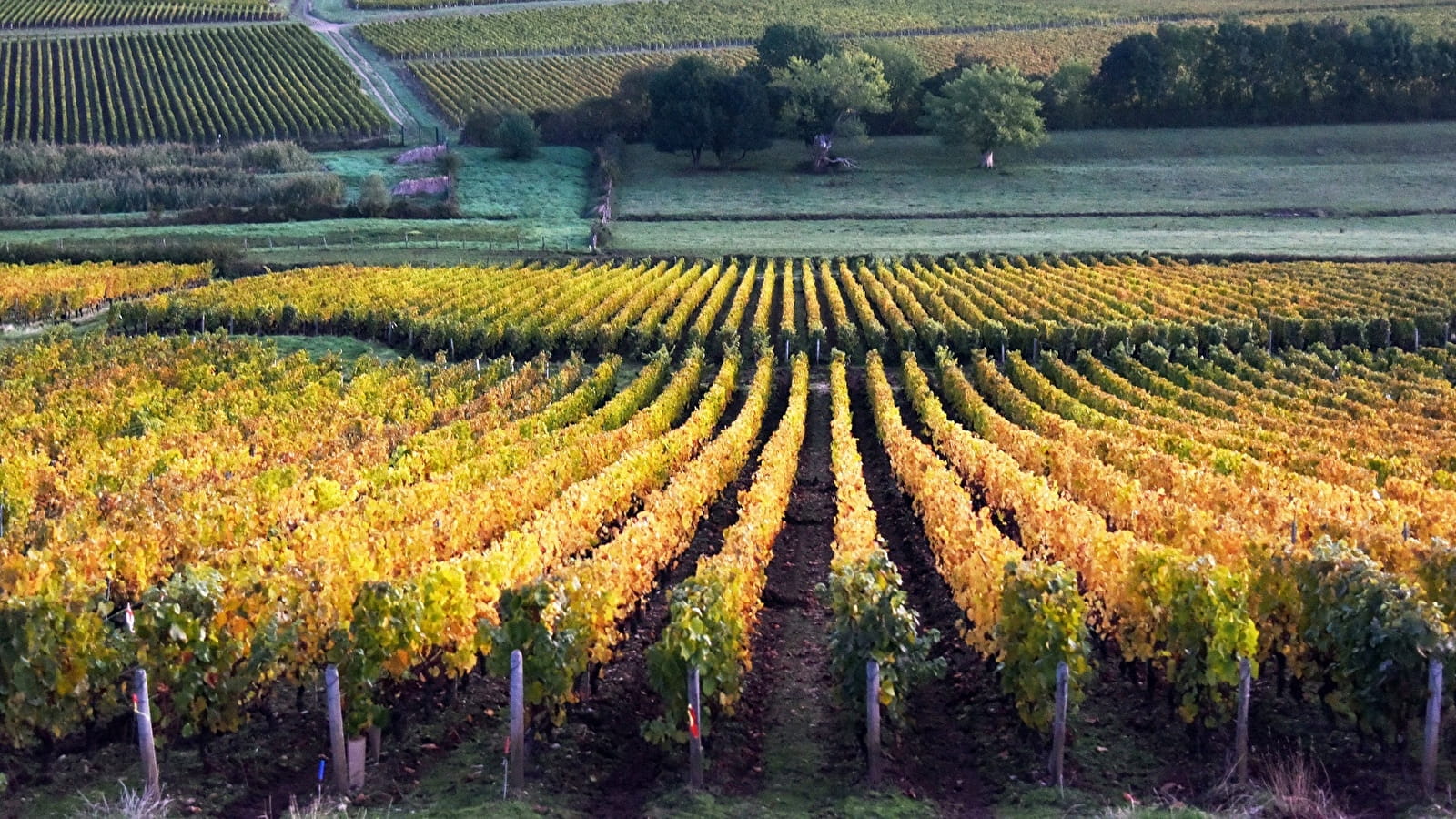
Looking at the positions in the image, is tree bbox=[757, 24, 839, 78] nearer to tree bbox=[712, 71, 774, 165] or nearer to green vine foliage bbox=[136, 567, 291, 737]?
tree bbox=[712, 71, 774, 165]

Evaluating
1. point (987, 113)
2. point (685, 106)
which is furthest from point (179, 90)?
point (987, 113)

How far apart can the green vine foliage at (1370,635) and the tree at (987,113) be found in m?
73.1

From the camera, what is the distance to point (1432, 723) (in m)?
10.4

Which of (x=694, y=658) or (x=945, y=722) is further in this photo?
(x=945, y=722)

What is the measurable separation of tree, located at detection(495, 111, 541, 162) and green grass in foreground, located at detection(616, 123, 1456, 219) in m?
6.52

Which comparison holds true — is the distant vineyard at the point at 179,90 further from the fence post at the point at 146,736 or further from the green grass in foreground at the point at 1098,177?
the fence post at the point at 146,736

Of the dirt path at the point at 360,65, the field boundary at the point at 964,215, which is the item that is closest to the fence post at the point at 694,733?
the field boundary at the point at 964,215

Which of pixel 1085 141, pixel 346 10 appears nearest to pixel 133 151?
pixel 346 10

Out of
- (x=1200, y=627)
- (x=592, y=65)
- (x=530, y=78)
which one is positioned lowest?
(x=1200, y=627)

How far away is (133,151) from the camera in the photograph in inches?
3250

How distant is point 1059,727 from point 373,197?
6681 centimetres

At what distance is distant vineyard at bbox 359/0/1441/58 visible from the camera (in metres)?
118

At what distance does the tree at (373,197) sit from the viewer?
70250mm

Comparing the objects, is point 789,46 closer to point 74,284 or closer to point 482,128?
point 482,128
